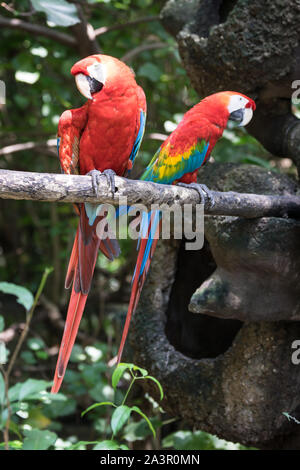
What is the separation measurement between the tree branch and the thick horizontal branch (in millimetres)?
1153

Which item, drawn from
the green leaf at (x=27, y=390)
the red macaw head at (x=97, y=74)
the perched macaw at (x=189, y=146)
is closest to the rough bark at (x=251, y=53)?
the perched macaw at (x=189, y=146)

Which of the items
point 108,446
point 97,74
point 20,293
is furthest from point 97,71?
point 108,446

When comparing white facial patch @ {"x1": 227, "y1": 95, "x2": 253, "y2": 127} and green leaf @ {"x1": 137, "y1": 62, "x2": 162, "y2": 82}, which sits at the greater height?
white facial patch @ {"x1": 227, "y1": 95, "x2": 253, "y2": 127}

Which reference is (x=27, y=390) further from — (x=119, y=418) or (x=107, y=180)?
(x=107, y=180)

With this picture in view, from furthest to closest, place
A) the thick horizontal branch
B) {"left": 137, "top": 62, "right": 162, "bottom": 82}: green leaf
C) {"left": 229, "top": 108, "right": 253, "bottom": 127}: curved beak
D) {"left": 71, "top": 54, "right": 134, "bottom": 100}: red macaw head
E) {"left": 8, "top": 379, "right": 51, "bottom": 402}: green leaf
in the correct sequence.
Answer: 1. {"left": 137, "top": 62, "right": 162, "bottom": 82}: green leaf
2. {"left": 8, "top": 379, "right": 51, "bottom": 402}: green leaf
3. {"left": 229, "top": 108, "right": 253, "bottom": 127}: curved beak
4. {"left": 71, "top": 54, "right": 134, "bottom": 100}: red macaw head
5. the thick horizontal branch

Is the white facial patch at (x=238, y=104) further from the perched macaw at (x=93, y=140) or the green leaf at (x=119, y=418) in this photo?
the green leaf at (x=119, y=418)

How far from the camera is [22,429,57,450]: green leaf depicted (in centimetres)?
138

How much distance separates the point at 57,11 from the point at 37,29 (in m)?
0.49

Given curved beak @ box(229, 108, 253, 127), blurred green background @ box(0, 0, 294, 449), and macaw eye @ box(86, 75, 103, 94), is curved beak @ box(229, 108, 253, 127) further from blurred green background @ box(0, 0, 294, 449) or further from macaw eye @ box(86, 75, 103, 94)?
blurred green background @ box(0, 0, 294, 449)

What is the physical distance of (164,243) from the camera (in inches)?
61.4

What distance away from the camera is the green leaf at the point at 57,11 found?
57.4 inches

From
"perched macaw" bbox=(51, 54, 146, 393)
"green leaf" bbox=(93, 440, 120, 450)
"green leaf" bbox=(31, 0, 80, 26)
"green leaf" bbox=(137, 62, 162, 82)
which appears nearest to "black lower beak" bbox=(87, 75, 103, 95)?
"perched macaw" bbox=(51, 54, 146, 393)
